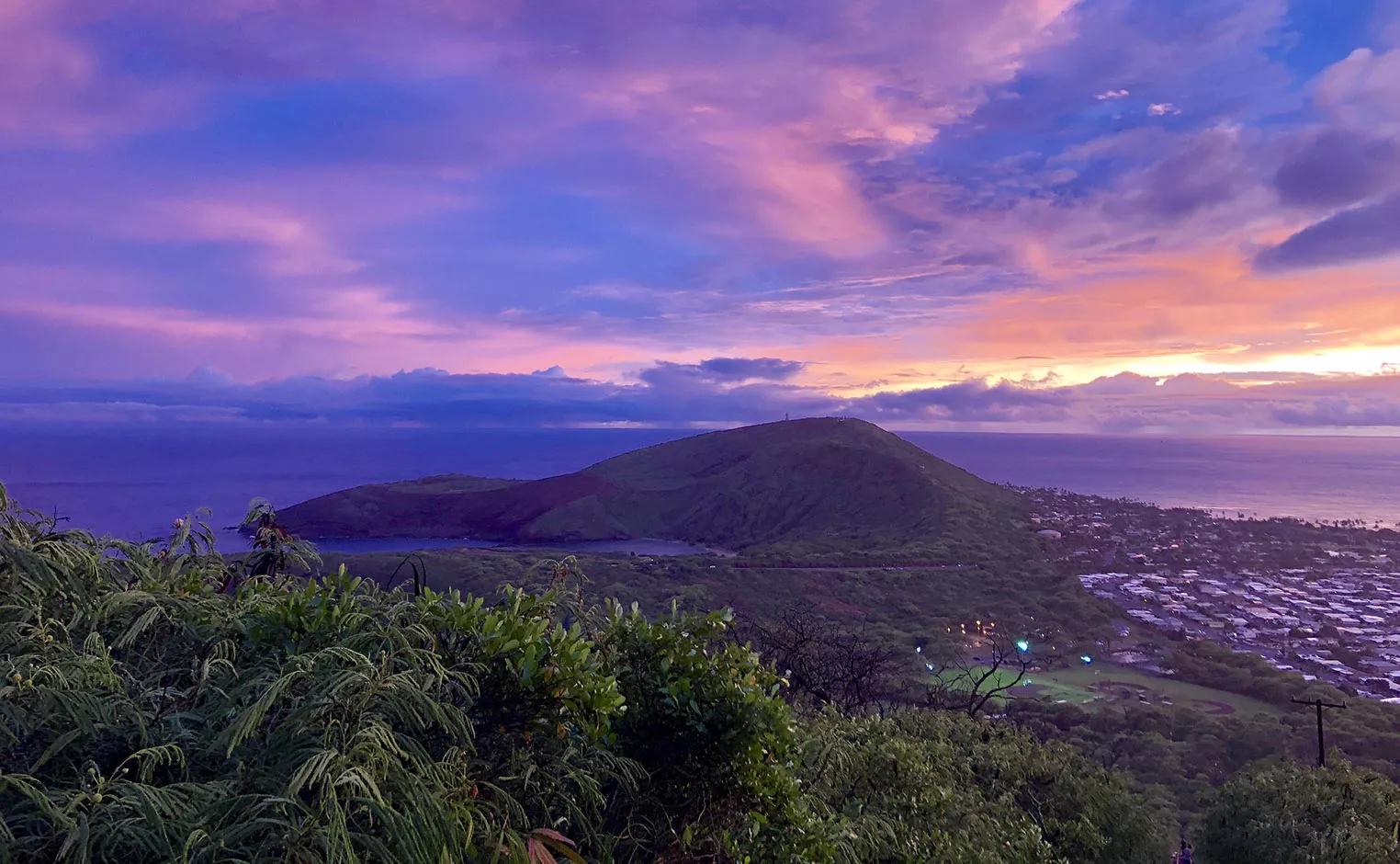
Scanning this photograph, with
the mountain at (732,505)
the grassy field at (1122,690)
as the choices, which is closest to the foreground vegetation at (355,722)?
the grassy field at (1122,690)

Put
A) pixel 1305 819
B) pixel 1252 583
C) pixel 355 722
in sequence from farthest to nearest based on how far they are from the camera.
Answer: pixel 1252 583
pixel 1305 819
pixel 355 722

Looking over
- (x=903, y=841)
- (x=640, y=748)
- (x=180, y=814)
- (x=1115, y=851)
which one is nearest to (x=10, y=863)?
(x=180, y=814)

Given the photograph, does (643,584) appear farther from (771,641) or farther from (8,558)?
(8,558)

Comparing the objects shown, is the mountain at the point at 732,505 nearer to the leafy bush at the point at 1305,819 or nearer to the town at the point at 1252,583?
the town at the point at 1252,583

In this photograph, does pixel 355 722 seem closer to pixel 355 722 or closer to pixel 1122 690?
pixel 355 722

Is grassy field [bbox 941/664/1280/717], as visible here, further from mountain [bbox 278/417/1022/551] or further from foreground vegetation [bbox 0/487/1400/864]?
mountain [bbox 278/417/1022/551]

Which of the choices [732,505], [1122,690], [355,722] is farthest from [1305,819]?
[732,505]

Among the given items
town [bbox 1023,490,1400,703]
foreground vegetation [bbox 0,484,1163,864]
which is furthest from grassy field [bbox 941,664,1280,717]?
foreground vegetation [bbox 0,484,1163,864]
